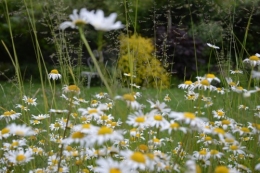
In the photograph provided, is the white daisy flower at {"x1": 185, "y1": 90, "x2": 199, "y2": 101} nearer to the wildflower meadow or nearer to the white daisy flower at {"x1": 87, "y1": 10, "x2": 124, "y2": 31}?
the wildflower meadow

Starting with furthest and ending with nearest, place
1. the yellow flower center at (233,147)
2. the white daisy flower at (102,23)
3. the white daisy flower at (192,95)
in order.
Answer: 1. the white daisy flower at (192,95)
2. the yellow flower center at (233,147)
3. the white daisy flower at (102,23)

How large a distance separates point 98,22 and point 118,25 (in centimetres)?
4

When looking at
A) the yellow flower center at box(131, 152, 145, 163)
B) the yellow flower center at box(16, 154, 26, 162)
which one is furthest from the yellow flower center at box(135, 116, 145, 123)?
the yellow flower center at box(16, 154, 26, 162)

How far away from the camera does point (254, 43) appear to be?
5965 mm

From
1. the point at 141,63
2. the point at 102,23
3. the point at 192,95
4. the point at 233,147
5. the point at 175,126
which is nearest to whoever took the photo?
the point at 102,23

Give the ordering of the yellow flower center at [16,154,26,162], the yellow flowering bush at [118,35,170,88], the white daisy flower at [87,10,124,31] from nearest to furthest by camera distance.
A: the white daisy flower at [87,10,124,31] < the yellow flower center at [16,154,26,162] < the yellow flowering bush at [118,35,170,88]

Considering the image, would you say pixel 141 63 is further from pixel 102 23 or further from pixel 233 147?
pixel 102 23

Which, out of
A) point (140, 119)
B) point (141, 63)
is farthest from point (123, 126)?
point (141, 63)

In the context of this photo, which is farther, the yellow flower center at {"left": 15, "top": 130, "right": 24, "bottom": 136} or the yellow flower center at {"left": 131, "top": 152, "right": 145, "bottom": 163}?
the yellow flower center at {"left": 15, "top": 130, "right": 24, "bottom": 136}

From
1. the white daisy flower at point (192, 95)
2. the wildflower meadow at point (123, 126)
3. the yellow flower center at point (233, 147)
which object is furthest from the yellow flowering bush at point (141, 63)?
the yellow flower center at point (233, 147)

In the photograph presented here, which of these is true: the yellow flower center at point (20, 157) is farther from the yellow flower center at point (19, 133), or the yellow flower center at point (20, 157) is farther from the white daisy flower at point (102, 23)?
the white daisy flower at point (102, 23)

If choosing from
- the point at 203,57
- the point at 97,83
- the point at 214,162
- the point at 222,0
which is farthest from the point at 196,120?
the point at 203,57

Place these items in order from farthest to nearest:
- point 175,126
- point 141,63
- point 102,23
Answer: point 141,63 < point 175,126 < point 102,23

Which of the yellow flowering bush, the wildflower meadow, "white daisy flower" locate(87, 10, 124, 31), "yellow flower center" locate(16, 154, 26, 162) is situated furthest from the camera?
the yellow flowering bush
